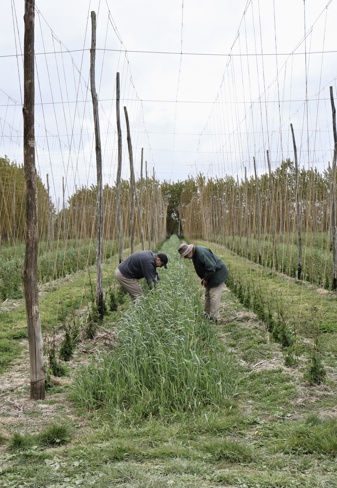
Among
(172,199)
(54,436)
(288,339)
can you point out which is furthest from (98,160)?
(172,199)

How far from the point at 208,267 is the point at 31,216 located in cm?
354

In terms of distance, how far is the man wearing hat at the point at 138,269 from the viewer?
8.08 meters

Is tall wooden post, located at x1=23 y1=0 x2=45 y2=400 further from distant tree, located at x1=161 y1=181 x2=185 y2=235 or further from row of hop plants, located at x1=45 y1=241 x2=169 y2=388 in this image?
distant tree, located at x1=161 y1=181 x2=185 y2=235

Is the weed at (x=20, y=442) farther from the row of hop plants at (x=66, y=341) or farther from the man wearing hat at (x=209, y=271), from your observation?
the man wearing hat at (x=209, y=271)

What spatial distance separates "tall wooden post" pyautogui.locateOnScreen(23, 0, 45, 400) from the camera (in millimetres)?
4820

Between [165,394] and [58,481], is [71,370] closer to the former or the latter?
[165,394]

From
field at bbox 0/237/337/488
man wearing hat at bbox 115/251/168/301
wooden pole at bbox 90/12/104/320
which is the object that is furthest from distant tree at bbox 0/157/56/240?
field at bbox 0/237/337/488

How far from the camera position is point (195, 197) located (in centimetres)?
4131

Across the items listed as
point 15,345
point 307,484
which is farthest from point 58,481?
point 15,345

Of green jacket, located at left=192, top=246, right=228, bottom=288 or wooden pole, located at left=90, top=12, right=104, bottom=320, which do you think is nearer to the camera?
green jacket, located at left=192, top=246, right=228, bottom=288

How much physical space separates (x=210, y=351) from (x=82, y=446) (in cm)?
269

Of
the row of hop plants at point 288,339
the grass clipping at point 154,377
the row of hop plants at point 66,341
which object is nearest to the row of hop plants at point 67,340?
the row of hop plants at point 66,341

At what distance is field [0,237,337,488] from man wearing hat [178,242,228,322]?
653 millimetres

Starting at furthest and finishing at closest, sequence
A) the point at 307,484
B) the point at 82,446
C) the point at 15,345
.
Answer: the point at 15,345 < the point at 82,446 < the point at 307,484
